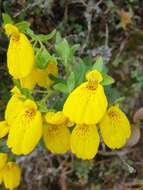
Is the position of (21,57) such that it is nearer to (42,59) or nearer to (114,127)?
(42,59)

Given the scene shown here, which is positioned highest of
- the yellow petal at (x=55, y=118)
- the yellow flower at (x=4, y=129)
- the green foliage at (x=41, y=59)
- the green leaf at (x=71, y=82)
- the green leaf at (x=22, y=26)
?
the green leaf at (x=22, y=26)

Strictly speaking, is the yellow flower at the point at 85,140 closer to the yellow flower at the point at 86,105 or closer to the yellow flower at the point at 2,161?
the yellow flower at the point at 86,105

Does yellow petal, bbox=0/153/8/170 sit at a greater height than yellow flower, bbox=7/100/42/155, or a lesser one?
lesser

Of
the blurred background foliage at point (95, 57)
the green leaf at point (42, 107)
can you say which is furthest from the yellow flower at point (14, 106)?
the blurred background foliage at point (95, 57)

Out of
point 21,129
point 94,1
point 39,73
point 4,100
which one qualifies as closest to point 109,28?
point 94,1

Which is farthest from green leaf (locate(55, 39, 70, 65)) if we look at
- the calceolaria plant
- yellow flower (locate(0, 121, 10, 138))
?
yellow flower (locate(0, 121, 10, 138))

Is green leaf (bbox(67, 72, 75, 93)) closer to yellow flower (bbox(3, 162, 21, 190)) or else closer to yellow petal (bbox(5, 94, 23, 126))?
yellow petal (bbox(5, 94, 23, 126))

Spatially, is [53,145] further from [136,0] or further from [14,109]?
[136,0]
